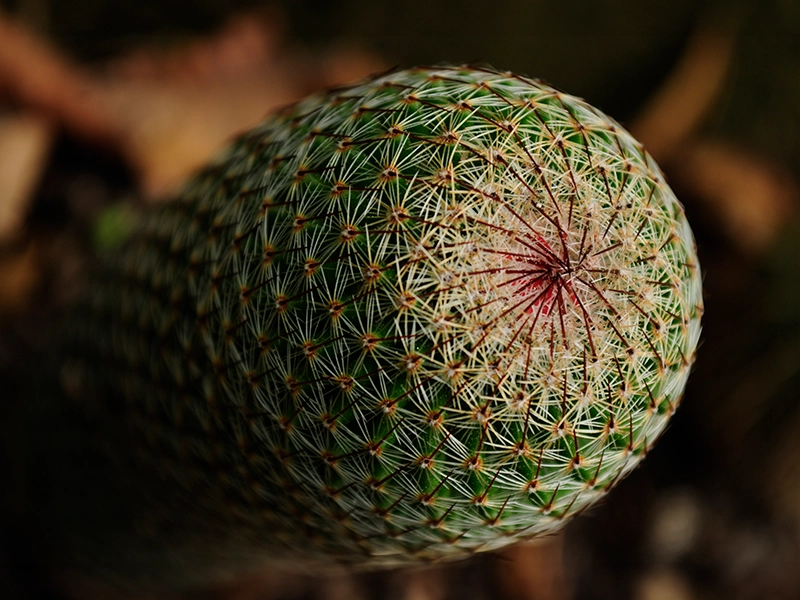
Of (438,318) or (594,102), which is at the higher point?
(438,318)

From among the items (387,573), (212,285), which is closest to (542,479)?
(212,285)

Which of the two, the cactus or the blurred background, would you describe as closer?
the cactus

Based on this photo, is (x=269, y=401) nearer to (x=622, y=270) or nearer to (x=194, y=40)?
(x=622, y=270)

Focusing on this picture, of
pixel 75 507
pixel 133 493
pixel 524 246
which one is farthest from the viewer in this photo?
pixel 75 507

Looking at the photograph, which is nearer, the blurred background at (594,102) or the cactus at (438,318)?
the cactus at (438,318)

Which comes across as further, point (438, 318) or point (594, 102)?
point (594, 102)
